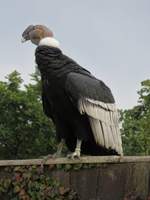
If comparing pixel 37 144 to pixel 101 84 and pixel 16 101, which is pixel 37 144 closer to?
pixel 16 101

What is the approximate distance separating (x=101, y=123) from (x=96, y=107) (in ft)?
0.71

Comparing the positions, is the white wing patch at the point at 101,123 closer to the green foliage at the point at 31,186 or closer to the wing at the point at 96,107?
the wing at the point at 96,107

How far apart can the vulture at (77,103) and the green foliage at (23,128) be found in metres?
18.4

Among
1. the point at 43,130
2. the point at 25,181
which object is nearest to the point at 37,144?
the point at 43,130

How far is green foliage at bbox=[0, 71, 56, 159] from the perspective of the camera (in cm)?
2680

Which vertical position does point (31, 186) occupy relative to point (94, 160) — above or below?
below

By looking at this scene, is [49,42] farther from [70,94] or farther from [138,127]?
[138,127]

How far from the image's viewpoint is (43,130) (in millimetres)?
27188

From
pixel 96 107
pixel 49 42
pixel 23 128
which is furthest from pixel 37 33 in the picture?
pixel 23 128

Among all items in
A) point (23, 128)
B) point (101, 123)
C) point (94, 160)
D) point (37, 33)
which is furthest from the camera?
point (23, 128)

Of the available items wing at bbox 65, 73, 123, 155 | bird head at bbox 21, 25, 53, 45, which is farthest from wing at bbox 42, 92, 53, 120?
bird head at bbox 21, 25, 53, 45

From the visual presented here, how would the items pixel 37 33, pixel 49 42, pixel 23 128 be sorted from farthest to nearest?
pixel 23 128
pixel 37 33
pixel 49 42

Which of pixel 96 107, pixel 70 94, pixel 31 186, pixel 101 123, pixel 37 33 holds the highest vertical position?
pixel 37 33

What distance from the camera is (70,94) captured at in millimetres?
7875
